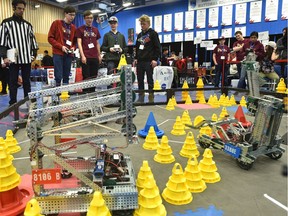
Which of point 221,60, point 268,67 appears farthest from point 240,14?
point 268,67

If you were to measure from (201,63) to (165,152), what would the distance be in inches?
436

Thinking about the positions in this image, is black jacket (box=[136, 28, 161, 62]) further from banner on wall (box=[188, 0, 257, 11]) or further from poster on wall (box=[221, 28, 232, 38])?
banner on wall (box=[188, 0, 257, 11])

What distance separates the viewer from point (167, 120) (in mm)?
4598

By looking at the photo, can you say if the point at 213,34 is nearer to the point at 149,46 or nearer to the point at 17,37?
the point at 149,46

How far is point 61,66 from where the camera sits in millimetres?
4680

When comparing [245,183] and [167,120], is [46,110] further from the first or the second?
[167,120]

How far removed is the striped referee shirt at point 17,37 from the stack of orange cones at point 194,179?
346cm

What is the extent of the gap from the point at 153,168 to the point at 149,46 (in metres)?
3.38

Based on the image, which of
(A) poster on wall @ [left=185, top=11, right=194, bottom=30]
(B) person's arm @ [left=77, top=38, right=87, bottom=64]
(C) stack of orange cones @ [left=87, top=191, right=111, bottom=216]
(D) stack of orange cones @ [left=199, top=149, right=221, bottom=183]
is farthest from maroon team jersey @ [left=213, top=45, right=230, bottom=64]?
(C) stack of orange cones @ [left=87, top=191, right=111, bottom=216]

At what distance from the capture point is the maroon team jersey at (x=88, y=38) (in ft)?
15.8

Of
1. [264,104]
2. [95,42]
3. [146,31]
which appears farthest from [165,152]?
[146,31]

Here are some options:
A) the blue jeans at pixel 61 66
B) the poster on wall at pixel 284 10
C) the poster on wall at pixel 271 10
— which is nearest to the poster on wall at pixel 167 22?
the poster on wall at pixel 271 10

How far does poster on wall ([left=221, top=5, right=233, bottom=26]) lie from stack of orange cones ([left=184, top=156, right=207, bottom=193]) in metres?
10.7

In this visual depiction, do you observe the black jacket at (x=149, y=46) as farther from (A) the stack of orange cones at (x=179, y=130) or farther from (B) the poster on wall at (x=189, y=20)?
(B) the poster on wall at (x=189, y=20)
